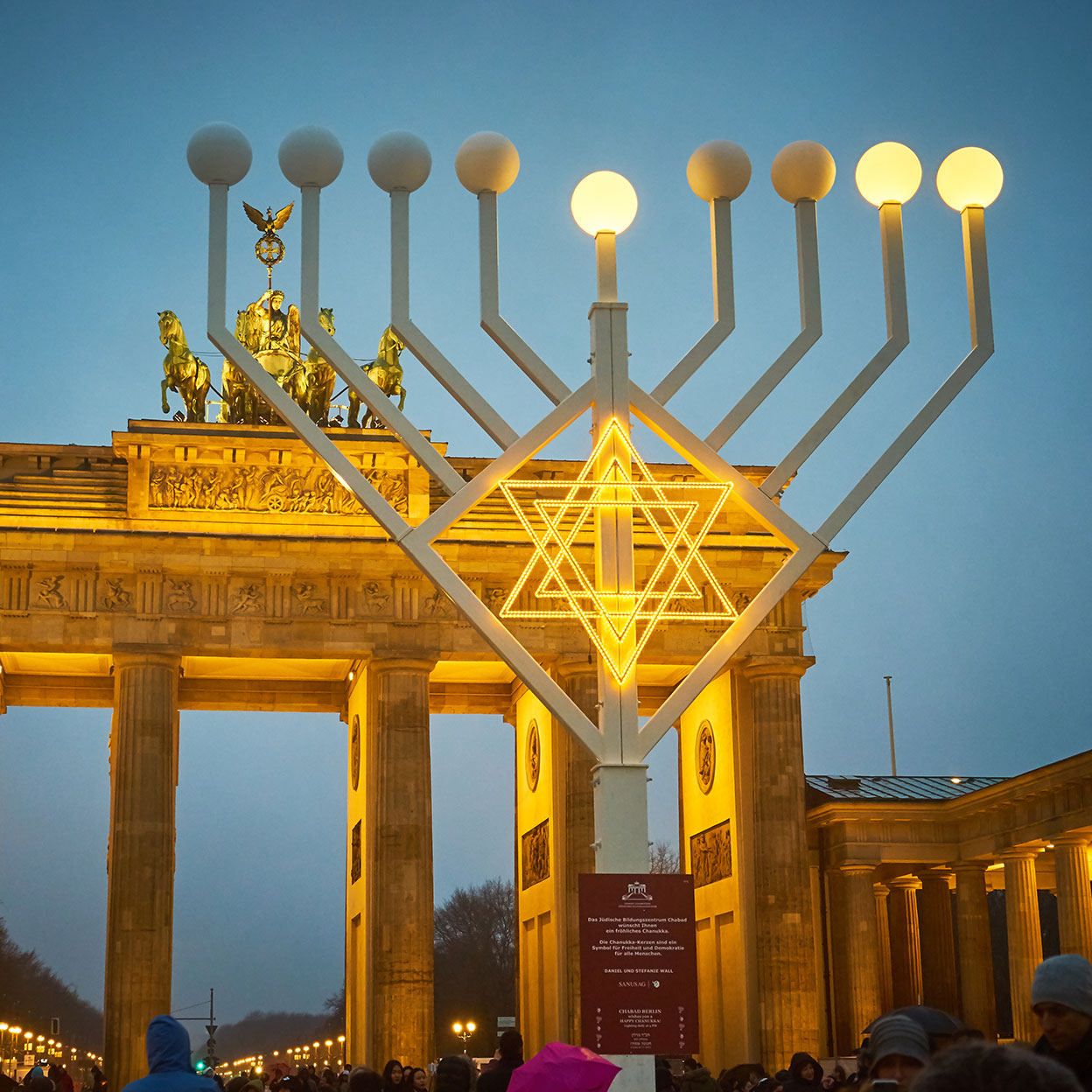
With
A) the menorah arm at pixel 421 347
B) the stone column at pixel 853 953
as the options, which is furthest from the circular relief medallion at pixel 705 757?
the menorah arm at pixel 421 347

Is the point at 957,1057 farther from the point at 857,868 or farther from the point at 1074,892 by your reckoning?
the point at 857,868

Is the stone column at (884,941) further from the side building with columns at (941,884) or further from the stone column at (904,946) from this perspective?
the stone column at (904,946)

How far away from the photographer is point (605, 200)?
34.7 feet

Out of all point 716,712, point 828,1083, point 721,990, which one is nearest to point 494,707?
point 716,712

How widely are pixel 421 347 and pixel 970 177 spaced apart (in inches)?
145

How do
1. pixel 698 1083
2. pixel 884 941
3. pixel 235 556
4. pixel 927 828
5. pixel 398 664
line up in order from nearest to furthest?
1. pixel 698 1083
2. pixel 235 556
3. pixel 398 664
4. pixel 927 828
5. pixel 884 941

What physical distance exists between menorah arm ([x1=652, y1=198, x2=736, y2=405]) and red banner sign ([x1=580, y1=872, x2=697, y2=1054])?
118 inches

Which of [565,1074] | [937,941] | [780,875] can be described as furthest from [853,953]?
[565,1074]

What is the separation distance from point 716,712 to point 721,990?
6.03 metres

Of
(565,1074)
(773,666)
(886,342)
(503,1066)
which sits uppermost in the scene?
(773,666)

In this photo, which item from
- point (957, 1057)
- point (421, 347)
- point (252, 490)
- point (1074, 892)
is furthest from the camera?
point (252, 490)

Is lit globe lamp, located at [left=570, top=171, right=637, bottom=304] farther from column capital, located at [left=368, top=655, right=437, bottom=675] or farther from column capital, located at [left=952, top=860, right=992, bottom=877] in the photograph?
column capital, located at [left=952, top=860, right=992, bottom=877]

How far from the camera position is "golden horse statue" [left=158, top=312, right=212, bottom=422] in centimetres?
3631

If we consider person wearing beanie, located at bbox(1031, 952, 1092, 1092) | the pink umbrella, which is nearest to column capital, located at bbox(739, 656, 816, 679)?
the pink umbrella
